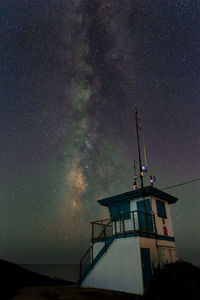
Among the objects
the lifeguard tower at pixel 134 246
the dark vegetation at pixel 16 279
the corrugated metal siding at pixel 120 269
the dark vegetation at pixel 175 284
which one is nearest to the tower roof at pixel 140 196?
the lifeguard tower at pixel 134 246

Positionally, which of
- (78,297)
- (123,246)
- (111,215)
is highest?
(111,215)

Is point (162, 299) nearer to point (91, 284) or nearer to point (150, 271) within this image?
point (150, 271)

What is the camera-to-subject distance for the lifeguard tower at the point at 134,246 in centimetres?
1262

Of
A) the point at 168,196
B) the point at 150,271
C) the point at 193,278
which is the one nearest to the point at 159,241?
the point at 150,271

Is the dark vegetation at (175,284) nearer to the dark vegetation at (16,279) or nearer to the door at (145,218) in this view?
the door at (145,218)

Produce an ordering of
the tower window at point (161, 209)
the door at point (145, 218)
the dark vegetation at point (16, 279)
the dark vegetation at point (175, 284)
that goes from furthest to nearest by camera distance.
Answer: the tower window at point (161, 209) → the door at point (145, 218) → the dark vegetation at point (16, 279) → the dark vegetation at point (175, 284)

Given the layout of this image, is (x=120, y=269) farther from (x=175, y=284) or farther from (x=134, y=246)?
(x=175, y=284)

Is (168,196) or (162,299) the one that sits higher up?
(168,196)

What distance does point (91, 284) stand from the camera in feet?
47.0

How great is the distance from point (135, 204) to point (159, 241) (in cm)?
314

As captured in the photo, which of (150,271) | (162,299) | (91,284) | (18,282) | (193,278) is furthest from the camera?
(18,282)

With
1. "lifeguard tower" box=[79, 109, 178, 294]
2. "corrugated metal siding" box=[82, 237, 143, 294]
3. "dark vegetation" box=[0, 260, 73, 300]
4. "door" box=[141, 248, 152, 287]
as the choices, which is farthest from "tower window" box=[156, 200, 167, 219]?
"dark vegetation" box=[0, 260, 73, 300]

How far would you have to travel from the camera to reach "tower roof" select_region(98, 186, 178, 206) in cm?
1594

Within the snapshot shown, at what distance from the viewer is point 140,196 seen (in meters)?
16.5
